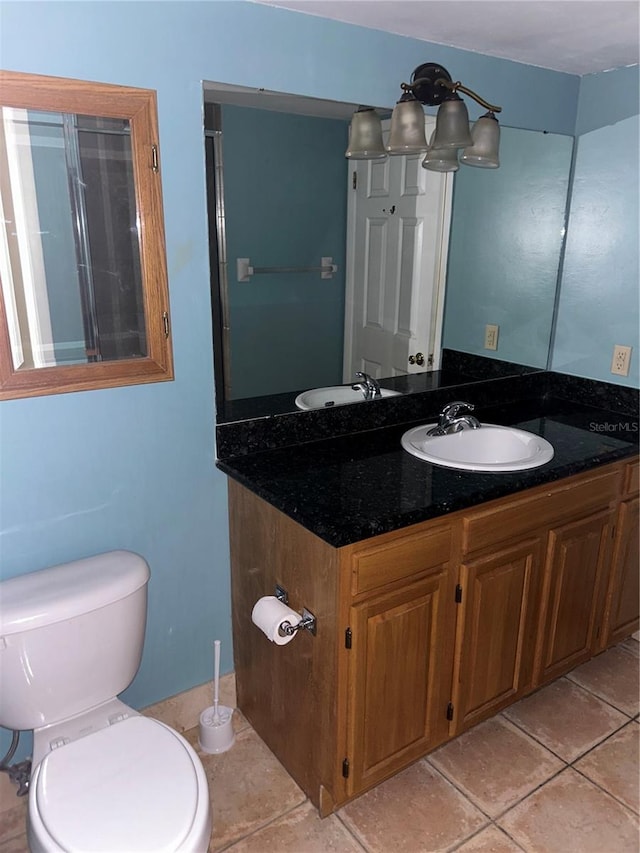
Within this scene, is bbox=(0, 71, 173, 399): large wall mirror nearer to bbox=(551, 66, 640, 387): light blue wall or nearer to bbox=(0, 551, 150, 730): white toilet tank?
bbox=(0, 551, 150, 730): white toilet tank

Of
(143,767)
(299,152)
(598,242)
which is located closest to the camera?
(143,767)

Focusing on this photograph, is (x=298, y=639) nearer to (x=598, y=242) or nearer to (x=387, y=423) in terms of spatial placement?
(x=387, y=423)

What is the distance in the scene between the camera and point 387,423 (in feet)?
7.08

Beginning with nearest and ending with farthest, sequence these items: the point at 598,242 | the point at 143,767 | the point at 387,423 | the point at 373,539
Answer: the point at 143,767, the point at 373,539, the point at 387,423, the point at 598,242

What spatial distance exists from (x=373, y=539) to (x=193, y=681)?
915mm

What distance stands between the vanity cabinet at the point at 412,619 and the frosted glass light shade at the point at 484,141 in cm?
104

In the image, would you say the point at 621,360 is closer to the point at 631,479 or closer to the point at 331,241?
the point at 631,479

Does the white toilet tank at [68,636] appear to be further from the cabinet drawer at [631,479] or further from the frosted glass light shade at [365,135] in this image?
the cabinet drawer at [631,479]

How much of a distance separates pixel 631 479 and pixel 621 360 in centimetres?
53

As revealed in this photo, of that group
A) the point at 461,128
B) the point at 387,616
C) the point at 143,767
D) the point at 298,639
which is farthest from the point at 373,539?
the point at 461,128

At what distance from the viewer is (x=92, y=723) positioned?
4.98ft

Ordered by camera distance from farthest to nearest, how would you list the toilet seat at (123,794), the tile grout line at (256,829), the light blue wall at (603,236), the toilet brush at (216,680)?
the light blue wall at (603,236)
the toilet brush at (216,680)
the tile grout line at (256,829)
the toilet seat at (123,794)

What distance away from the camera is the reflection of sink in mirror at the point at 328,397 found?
6.48 feet

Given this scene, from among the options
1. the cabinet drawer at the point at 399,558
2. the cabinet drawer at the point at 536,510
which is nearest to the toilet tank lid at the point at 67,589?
the cabinet drawer at the point at 399,558
